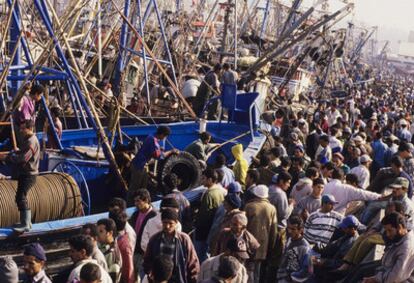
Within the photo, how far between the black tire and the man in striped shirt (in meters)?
2.75

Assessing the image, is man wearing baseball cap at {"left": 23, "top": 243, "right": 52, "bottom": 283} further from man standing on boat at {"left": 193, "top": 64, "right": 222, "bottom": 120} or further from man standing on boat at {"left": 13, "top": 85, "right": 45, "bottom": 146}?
man standing on boat at {"left": 193, "top": 64, "right": 222, "bottom": 120}

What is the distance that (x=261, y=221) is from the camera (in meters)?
6.98

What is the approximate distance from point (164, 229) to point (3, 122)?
13.7 feet

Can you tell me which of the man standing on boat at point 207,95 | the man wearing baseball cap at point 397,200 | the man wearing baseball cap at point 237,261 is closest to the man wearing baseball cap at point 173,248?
the man wearing baseball cap at point 237,261

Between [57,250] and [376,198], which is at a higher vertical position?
[376,198]

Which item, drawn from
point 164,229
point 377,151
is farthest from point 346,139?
point 164,229

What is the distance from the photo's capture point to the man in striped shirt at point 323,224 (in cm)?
716

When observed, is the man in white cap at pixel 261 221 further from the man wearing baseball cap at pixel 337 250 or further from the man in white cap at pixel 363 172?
the man in white cap at pixel 363 172

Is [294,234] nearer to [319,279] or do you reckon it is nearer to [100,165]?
[319,279]

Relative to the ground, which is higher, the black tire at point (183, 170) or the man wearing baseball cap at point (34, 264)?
the man wearing baseball cap at point (34, 264)

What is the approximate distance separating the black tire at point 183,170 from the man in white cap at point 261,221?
8.32 feet

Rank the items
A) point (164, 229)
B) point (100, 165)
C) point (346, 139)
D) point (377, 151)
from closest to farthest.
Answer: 1. point (164, 229)
2. point (100, 165)
3. point (377, 151)
4. point (346, 139)

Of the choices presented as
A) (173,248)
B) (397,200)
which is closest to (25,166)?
(173,248)

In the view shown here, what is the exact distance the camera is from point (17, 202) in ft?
23.2
